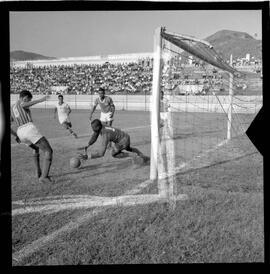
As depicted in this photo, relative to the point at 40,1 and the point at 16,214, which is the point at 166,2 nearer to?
the point at 40,1

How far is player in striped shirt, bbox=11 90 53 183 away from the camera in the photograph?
2.52 m

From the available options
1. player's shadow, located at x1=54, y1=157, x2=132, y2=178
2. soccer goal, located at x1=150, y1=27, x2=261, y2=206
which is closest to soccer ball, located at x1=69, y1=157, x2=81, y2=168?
player's shadow, located at x1=54, y1=157, x2=132, y2=178

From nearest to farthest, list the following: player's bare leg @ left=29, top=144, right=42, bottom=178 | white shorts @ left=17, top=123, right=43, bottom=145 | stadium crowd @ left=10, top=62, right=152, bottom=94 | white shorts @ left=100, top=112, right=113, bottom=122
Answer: stadium crowd @ left=10, top=62, right=152, bottom=94 → white shorts @ left=17, top=123, right=43, bottom=145 → player's bare leg @ left=29, top=144, right=42, bottom=178 → white shorts @ left=100, top=112, right=113, bottom=122

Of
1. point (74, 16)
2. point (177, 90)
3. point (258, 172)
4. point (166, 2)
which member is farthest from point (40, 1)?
point (258, 172)

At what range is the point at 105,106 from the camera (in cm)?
302

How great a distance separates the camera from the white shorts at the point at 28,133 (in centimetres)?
276

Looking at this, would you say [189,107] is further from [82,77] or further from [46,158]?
[46,158]

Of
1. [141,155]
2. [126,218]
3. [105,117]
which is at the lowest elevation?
[126,218]

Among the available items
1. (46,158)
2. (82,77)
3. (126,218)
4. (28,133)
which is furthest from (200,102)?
(126,218)

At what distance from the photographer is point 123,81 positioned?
3.34m

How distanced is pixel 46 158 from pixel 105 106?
69cm

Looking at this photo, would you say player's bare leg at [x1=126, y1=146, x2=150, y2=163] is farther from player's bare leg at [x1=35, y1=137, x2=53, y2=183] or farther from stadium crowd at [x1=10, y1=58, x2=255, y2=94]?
player's bare leg at [x1=35, y1=137, x2=53, y2=183]

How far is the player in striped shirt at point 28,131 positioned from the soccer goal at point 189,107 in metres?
0.93

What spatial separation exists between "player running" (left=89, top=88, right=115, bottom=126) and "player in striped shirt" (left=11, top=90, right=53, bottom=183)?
48cm
